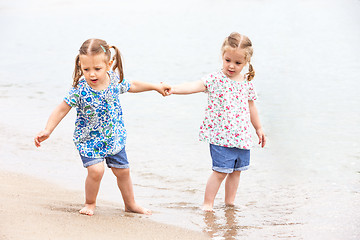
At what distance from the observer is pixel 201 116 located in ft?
27.1

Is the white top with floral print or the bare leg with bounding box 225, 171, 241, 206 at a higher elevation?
the white top with floral print

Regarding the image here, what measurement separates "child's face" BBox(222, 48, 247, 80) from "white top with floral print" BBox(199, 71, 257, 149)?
73 mm

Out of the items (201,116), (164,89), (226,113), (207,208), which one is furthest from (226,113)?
(201,116)

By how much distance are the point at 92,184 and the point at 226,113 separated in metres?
1.23

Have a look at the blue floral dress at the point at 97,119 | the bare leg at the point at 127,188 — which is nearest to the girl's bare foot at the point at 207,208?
the bare leg at the point at 127,188

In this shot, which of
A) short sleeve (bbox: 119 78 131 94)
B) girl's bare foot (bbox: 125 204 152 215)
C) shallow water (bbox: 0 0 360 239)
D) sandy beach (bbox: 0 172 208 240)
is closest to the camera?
sandy beach (bbox: 0 172 208 240)

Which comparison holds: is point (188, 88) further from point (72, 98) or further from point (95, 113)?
point (72, 98)

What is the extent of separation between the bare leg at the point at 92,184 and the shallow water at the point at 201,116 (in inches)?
20.6

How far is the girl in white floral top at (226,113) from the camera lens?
15.5ft

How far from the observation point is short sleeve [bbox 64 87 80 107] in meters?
4.11

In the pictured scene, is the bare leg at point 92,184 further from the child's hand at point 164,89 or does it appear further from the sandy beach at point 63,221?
the child's hand at point 164,89

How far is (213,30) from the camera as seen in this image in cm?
1620

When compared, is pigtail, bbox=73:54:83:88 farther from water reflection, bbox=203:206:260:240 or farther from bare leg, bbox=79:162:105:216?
water reflection, bbox=203:206:260:240

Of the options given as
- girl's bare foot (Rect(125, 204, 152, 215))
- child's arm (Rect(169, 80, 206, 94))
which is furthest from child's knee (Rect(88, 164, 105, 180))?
child's arm (Rect(169, 80, 206, 94))
